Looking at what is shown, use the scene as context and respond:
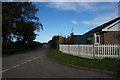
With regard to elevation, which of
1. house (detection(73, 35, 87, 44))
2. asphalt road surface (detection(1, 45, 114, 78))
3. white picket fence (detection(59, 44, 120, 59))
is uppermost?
house (detection(73, 35, 87, 44))

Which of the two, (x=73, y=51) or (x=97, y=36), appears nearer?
(x=73, y=51)

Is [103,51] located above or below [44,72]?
above

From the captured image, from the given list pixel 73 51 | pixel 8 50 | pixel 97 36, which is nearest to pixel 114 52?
pixel 73 51

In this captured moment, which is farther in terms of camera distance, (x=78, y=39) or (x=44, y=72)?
(x=78, y=39)

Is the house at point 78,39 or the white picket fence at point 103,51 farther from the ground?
the house at point 78,39

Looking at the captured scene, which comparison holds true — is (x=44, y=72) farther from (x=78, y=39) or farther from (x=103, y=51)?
(x=78, y=39)

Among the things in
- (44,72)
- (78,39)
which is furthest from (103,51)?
(78,39)

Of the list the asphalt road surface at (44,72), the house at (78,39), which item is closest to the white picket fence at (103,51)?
the asphalt road surface at (44,72)

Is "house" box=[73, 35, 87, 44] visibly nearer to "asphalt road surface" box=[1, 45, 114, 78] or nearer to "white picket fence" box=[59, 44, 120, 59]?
"white picket fence" box=[59, 44, 120, 59]

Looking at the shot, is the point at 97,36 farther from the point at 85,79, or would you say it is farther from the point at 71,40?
the point at 85,79

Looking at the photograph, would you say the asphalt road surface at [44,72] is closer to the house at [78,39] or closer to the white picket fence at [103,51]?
the white picket fence at [103,51]

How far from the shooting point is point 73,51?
→ 47.3ft

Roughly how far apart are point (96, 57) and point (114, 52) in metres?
1.43

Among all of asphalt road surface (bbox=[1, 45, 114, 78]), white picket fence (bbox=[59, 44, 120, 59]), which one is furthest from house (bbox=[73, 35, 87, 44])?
asphalt road surface (bbox=[1, 45, 114, 78])
